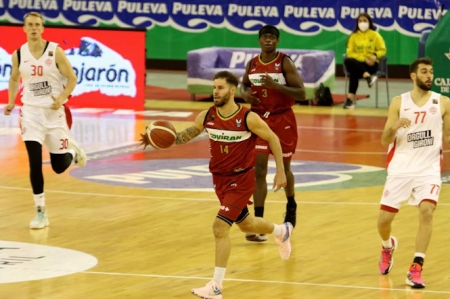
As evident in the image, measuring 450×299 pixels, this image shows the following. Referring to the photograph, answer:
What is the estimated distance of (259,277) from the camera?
9609 millimetres

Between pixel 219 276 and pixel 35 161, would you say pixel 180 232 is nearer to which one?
pixel 35 161

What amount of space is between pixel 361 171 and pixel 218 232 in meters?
7.08

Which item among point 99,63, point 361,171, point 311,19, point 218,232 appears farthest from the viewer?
point 311,19

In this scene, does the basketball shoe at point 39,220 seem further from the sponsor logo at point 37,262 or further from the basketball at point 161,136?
the basketball at point 161,136

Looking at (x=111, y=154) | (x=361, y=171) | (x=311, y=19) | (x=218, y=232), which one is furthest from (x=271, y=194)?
(x=311, y=19)

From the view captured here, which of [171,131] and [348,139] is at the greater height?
[171,131]

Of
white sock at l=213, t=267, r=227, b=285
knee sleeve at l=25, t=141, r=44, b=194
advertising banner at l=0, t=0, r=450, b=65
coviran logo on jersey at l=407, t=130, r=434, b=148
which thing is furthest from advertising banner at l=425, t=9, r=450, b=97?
white sock at l=213, t=267, r=227, b=285

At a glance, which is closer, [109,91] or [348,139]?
[348,139]

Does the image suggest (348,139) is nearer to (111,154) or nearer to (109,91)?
(111,154)

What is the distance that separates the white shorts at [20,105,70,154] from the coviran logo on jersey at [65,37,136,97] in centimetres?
1101

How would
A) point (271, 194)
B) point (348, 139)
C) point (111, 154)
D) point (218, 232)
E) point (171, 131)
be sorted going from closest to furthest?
point (218, 232), point (171, 131), point (271, 194), point (111, 154), point (348, 139)

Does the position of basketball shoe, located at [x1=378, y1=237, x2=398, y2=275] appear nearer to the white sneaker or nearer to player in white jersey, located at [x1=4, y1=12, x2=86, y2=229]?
player in white jersey, located at [x1=4, y1=12, x2=86, y2=229]

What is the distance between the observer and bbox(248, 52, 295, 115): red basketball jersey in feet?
37.1

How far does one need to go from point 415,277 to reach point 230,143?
1833 millimetres
